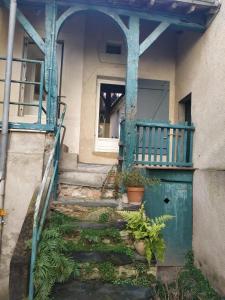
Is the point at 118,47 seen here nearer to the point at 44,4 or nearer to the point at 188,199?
the point at 44,4

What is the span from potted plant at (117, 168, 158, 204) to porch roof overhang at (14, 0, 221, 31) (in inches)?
125

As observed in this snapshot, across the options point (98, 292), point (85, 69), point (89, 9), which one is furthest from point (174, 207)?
point (89, 9)

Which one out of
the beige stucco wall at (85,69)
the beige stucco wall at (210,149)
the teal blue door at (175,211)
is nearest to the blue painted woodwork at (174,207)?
the teal blue door at (175,211)

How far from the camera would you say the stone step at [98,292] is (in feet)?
10.5

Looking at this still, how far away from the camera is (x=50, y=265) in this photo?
10.5 ft

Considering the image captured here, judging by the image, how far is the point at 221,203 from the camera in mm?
4953

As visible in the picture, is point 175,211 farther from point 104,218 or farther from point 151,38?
point 151,38

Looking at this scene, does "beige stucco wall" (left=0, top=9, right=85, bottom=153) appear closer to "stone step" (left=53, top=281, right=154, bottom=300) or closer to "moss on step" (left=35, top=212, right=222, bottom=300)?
"moss on step" (left=35, top=212, right=222, bottom=300)

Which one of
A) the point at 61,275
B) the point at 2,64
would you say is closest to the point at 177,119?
the point at 2,64

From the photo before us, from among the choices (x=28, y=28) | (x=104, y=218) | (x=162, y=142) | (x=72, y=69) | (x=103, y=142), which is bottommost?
(x=104, y=218)

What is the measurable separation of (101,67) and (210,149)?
11.7 feet

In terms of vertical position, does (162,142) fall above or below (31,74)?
below

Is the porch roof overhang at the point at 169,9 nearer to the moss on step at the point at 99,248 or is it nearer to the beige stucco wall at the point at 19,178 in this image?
the beige stucco wall at the point at 19,178

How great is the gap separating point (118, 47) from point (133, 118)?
9.48 feet
